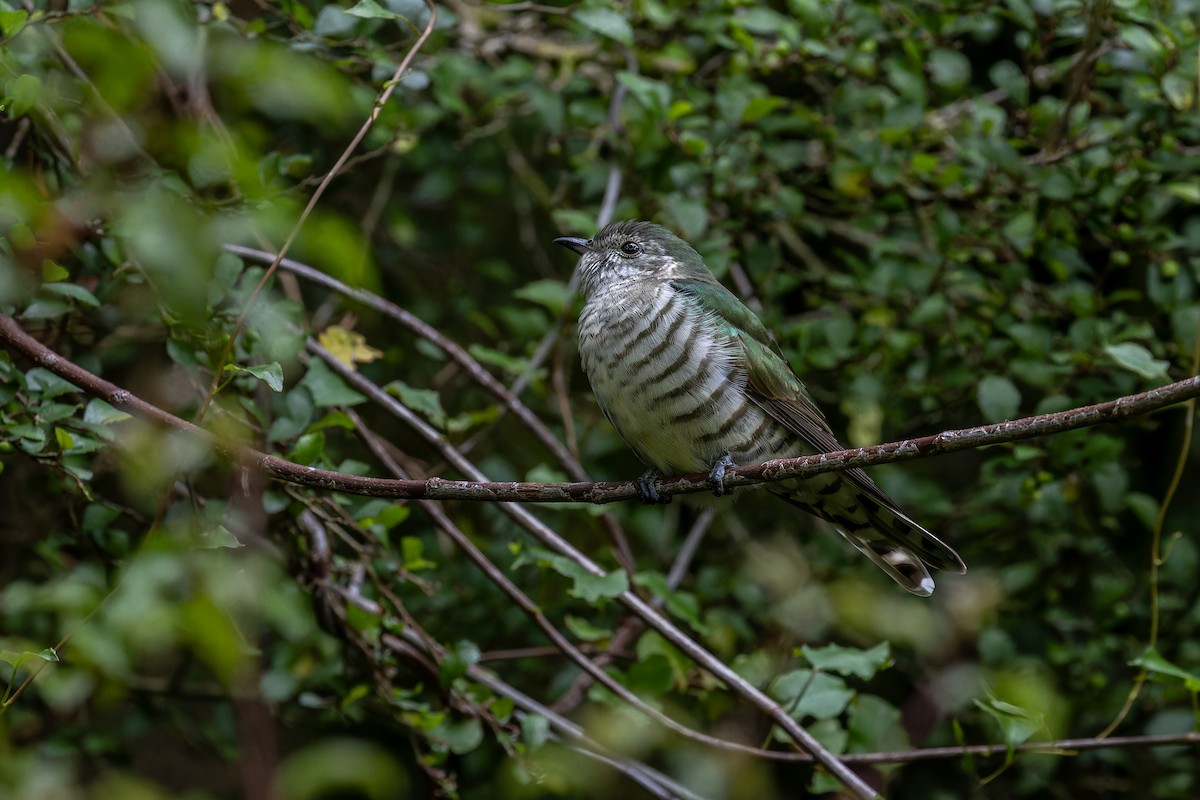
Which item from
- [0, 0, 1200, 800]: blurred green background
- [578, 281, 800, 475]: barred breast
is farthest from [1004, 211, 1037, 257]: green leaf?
[578, 281, 800, 475]: barred breast

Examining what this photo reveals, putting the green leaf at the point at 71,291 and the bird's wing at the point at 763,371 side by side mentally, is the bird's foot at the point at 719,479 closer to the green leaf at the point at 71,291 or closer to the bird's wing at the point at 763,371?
the bird's wing at the point at 763,371

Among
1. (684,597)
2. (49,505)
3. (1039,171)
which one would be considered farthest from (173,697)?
(1039,171)

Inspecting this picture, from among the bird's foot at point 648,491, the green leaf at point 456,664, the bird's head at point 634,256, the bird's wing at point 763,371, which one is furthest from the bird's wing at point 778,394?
the green leaf at point 456,664

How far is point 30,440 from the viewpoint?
2512 millimetres

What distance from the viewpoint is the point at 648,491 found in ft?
8.58

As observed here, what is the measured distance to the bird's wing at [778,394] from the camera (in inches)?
118

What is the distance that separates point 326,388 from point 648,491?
83cm

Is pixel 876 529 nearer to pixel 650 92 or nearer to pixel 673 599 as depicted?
pixel 673 599

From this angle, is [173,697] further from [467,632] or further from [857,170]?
[857,170]

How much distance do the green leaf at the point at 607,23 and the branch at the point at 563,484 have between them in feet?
4.79

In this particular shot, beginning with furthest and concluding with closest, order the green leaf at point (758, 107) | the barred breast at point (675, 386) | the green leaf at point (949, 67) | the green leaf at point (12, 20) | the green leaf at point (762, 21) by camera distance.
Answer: the green leaf at point (949, 67), the green leaf at point (762, 21), the green leaf at point (758, 107), the barred breast at point (675, 386), the green leaf at point (12, 20)

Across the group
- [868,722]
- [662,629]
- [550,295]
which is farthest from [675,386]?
[868,722]

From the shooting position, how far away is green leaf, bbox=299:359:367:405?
2.77 metres

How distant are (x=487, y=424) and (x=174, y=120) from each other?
1.26 metres
